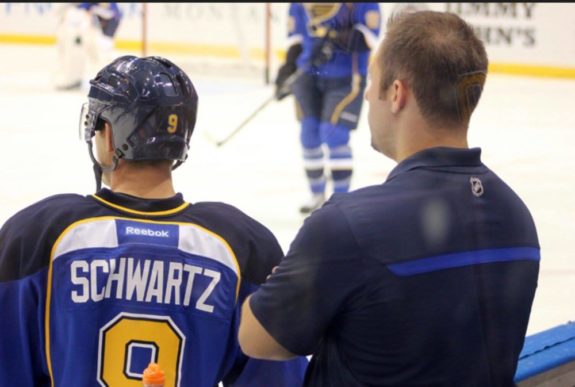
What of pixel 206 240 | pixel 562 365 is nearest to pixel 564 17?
pixel 562 365

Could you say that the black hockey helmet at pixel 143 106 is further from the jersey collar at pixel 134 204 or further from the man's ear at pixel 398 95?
the man's ear at pixel 398 95

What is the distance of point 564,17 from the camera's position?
1059cm

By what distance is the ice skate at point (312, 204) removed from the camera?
5285 millimetres

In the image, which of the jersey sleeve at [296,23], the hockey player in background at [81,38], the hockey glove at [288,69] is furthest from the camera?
the hockey player in background at [81,38]

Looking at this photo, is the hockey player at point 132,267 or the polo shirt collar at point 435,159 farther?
the hockey player at point 132,267

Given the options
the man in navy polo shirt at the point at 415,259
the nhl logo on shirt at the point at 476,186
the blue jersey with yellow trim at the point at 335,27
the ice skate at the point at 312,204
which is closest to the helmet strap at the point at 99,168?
the man in navy polo shirt at the point at 415,259

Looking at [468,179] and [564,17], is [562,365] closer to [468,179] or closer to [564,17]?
[468,179]

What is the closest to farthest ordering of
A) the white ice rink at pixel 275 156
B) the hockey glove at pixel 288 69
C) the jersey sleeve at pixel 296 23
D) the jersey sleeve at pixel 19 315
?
the jersey sleeve at pixel 19 315 < the white ice rink at pixel 275 156 < the jersey sleeve at pixel 296 23 < the hockey glove at pixel 288 69

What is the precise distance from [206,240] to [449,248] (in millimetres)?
323

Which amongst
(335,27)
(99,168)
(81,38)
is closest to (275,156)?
(335,27)

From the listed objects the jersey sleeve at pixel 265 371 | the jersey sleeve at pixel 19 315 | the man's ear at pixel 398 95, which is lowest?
the jersey sleeve at pixel 265 371

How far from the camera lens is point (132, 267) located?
1404mm

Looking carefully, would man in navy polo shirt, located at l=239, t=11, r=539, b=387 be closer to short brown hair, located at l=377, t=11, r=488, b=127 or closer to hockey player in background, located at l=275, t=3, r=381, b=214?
short brown hair, located at l=377, t=11, r=488, b=127

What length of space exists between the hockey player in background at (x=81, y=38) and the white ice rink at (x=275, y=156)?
0.21 meters
